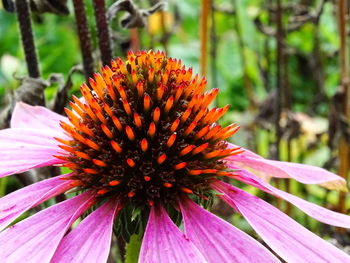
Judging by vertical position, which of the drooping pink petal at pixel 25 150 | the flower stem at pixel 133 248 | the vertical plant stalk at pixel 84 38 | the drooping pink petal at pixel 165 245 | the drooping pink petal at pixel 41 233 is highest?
the vertical plant stalk at pixel 84 38

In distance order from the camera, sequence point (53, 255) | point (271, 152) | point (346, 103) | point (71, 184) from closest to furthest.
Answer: point (53, 255) → point (71, 184) → point (346, 103) → point (271, 152)

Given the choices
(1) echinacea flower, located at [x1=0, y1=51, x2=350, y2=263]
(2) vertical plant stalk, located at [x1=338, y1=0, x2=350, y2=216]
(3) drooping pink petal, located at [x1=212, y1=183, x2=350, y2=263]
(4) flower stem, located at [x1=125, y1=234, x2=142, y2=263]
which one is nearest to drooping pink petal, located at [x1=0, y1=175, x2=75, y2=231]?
(1) echinacea flower, located at [x1=0, y1=51, x2=350, y2=263]

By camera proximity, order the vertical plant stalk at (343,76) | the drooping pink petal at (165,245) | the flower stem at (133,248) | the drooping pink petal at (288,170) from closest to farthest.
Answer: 1. the drooping pink petal at (165,245)
2. the flower stem at (133,248)
3. the drooping pink petal at (288,170)
4. the vertical plant stalk at (343,76)

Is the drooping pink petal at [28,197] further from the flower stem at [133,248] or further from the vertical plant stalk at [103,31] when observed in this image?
the vertical plant stalk at [103,31]

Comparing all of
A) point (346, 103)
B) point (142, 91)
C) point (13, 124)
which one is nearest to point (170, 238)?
point (142, 91)

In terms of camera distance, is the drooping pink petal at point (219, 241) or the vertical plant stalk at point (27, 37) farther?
the vertical plant stalk at point (27, 37)

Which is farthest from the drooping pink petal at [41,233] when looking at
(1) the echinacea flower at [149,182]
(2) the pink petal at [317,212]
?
(2) the pink petal at [317,212]

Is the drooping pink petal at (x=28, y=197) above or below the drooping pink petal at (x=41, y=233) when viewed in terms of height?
above

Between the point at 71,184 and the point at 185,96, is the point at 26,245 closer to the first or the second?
the point at 71,184
